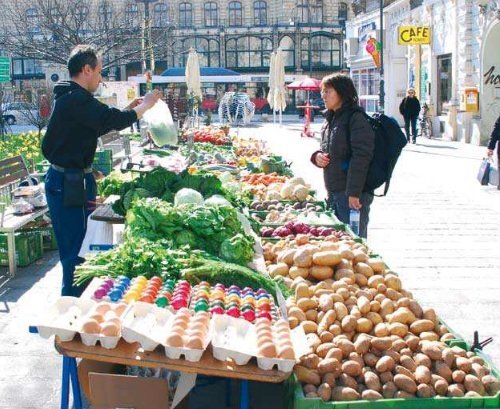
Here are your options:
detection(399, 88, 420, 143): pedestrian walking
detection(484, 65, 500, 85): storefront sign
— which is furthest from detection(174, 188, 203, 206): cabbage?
detection(399, 88, 420, 143): pedestrian walking

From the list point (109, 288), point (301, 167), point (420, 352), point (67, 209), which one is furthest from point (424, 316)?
point (301, 167)

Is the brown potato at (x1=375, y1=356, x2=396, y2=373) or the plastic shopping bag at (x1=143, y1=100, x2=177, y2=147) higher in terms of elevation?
the plastic shopping bag at (x1=143, y1=100, x2=177, y2=147)

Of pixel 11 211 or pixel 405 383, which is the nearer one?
pixel 405 383

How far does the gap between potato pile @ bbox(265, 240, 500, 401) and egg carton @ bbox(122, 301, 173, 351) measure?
0.76 metres

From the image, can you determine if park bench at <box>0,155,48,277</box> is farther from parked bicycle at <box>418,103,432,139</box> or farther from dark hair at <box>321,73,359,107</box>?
parked bicycle at <box>418,103,432,139</box>

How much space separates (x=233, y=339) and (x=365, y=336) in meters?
0.94

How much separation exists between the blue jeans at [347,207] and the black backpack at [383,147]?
31 centimetres

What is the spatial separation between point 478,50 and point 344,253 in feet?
62.7

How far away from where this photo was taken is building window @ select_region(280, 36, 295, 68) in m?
68.4

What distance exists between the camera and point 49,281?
7.90m

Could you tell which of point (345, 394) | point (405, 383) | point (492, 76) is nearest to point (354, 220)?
point (405, 383)

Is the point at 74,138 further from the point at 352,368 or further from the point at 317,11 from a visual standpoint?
the point at 317,11

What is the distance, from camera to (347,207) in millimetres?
7027

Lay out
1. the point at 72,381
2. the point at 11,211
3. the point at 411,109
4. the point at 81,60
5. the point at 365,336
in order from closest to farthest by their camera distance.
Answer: the point at 72,381 → the point at 365,336 → the point at 81,60 → the point at 11,211 → the point at 411,109
